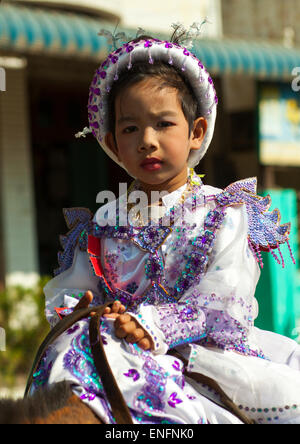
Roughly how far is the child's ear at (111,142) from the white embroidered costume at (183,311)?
244mm

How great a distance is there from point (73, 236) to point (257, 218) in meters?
0.69

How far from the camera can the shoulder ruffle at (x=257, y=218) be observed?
88.8 inches

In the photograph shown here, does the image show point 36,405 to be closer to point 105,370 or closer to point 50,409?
point 50,409

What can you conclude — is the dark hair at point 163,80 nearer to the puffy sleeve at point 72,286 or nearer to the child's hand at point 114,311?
the puffy sleeve at point 72,286

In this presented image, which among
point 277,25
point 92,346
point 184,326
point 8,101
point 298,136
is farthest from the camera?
point 277,25

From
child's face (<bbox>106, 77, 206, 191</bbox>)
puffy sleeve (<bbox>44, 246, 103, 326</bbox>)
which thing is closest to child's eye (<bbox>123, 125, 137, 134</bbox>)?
child's face (<bbox>106, 77, 206, 191</bbox>)

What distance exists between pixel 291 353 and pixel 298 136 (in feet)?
19.0

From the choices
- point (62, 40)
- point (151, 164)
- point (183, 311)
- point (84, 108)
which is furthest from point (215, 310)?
point (84, 108)

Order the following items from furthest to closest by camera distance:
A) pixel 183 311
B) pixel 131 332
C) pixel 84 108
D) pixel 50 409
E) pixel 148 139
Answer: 1. pixel 84 108
2. pixel 148 139
3. pixel 183 311
4. pixel 131 332
5. pixel 50 409

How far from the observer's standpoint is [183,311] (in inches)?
80.4

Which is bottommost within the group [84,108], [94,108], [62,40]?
[94,108]
